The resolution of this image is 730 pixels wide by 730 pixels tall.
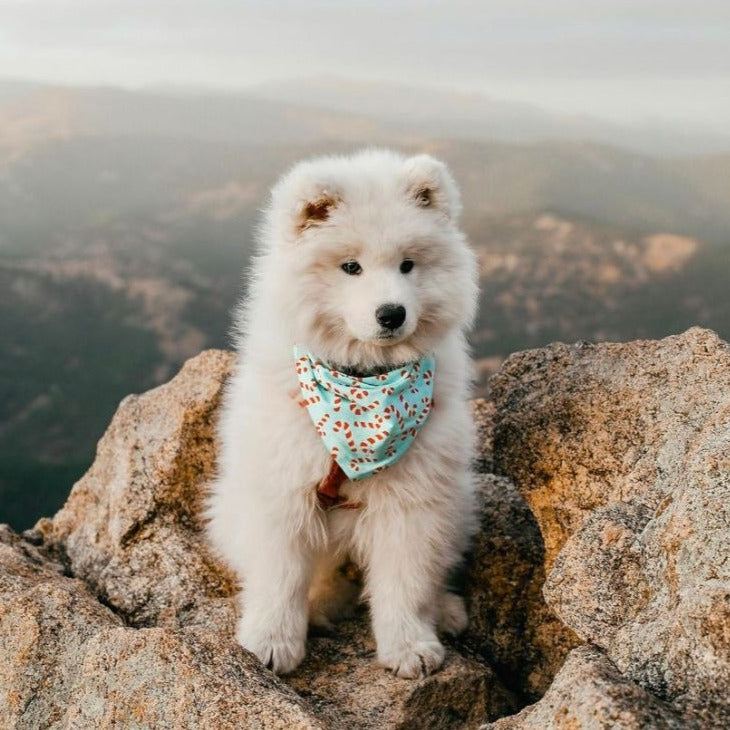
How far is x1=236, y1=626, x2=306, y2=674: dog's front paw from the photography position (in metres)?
4.70

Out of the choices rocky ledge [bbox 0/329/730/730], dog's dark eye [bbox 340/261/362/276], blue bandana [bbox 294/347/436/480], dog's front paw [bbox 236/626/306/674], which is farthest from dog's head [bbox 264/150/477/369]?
dog's front paw [bbox 236/626/306/674]

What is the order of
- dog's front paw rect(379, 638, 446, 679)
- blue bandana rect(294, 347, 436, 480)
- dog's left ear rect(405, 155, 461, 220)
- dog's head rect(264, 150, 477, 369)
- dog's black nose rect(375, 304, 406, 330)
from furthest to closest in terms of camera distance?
dog's front paw rect(379, 638, 446, 679) < blue bandana rect(294, 347, 436, 480) < dog's left ear rect(405, 155, 461, 220) < dog's head rect(264, 150, 477, 369) < dog's black nose rect(375, 304, 406, 330)

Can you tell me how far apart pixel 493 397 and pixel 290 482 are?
77.4 inches

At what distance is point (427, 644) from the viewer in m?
4.82

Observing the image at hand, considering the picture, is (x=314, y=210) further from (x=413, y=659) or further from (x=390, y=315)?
(x=413, y=659)

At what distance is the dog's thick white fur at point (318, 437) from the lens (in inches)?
167

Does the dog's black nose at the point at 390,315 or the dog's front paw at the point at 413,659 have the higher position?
the dog's black nose at the point at 390,315

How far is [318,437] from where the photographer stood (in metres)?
4.71

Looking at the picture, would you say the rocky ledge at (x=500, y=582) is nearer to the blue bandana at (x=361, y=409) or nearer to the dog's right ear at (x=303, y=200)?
the blue bandana at (x=361, y=409)

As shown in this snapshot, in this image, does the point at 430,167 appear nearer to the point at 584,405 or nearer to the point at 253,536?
the point at 584,405

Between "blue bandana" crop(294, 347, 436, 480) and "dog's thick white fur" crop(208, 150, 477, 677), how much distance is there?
0.12m

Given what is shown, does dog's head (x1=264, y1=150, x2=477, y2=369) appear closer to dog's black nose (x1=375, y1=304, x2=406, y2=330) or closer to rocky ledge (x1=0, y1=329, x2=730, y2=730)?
dog's black nose (x1=375, y1=304, x2=406, y2=330)

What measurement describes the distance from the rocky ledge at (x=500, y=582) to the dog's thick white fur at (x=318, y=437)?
1.03 ft

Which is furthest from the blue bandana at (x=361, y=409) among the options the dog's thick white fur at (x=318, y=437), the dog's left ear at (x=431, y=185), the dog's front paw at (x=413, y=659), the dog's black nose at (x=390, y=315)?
the dog's front paw at (x=413, y=659)
